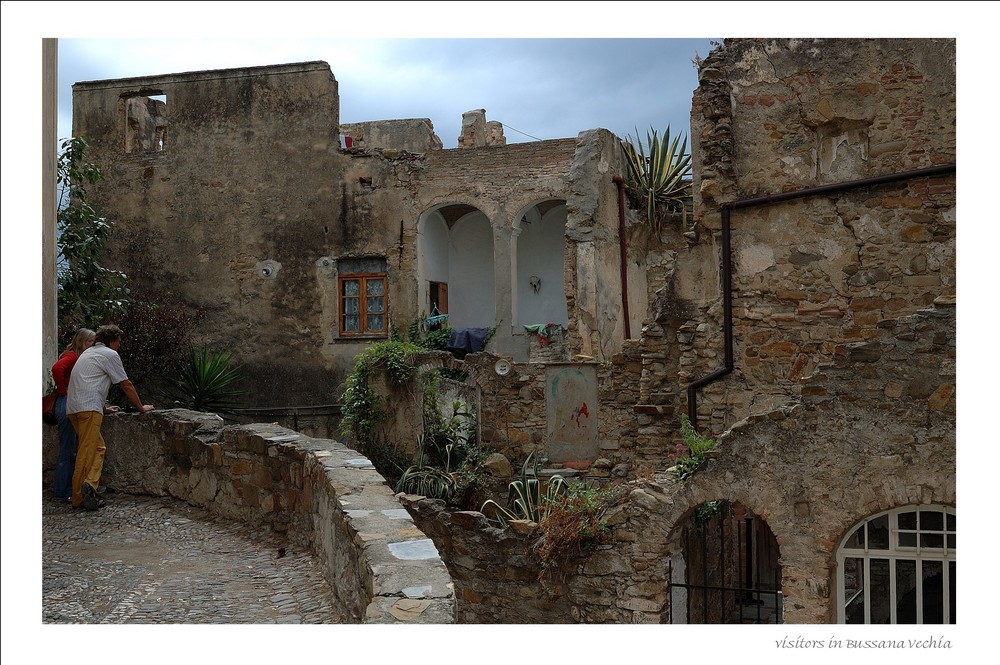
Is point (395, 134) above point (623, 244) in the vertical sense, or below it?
above

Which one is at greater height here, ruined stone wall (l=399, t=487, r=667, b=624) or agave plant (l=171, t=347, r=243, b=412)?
agave plant (l=171, t=347, r=243, b=412)

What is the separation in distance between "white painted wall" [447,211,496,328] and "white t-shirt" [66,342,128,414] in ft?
40.3

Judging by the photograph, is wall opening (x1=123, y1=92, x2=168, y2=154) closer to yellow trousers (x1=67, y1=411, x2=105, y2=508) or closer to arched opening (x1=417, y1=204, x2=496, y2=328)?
arched opening (x1=417, y1=204, x2=496, y2=328)

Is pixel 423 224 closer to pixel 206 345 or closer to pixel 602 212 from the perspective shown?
pixel 602 212

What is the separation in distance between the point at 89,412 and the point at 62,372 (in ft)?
1.64

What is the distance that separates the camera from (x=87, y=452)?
646 cm

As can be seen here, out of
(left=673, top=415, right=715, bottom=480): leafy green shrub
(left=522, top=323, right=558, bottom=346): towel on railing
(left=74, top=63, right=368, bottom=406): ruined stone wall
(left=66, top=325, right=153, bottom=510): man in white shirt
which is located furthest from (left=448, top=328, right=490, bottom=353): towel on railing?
(left=66, top=325, right=153, bottom=510): man in white shirt

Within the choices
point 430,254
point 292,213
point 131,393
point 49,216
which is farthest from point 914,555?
point 292,213

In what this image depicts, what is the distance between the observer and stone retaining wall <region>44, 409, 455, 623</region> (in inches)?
138

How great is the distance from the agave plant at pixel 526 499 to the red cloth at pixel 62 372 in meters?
5.02

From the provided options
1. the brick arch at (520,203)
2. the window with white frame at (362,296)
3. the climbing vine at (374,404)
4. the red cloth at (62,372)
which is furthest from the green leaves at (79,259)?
the brick arch at (520,203)

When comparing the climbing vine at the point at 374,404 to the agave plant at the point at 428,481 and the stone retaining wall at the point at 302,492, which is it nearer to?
the agave plant at the point at 428,481

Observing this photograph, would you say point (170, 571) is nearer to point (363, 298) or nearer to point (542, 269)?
point (363, 298)
